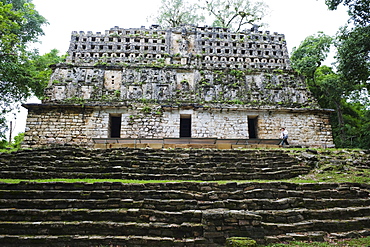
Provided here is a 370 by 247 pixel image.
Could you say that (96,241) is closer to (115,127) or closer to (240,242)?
(240,242)

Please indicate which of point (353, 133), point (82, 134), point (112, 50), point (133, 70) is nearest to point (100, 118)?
point (82, 134)

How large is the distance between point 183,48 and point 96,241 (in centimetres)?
1478

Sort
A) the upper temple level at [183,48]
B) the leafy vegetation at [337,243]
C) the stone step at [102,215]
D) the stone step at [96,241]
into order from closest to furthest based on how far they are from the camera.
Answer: the leafy vegetation at [337,243]
the stone step at [96,241]
the stone step at [102,215]
the upper temple level at [183,48]

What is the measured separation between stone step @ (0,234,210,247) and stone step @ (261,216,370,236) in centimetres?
153

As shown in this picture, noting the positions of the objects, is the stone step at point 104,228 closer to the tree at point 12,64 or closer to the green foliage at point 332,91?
the tree at point 12,64

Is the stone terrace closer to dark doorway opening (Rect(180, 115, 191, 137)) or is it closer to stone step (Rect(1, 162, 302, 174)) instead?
stone step (Rect(1, 162, 302, 174))

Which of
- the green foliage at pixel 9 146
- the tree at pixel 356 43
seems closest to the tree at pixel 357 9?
the tree at pixel 356 43

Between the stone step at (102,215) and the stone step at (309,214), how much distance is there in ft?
5.91

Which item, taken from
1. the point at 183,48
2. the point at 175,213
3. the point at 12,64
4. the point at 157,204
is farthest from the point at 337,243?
the point at 12,64

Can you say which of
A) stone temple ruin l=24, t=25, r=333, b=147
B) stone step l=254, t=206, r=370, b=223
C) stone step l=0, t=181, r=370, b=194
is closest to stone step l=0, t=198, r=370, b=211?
stone step l=254, t=206, r=370, b=223

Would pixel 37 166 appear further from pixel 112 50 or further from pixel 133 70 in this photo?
pixel 112 50

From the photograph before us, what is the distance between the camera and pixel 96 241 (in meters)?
5.69

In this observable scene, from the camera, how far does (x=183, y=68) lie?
16688 mm

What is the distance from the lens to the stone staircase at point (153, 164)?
28.8 ft
